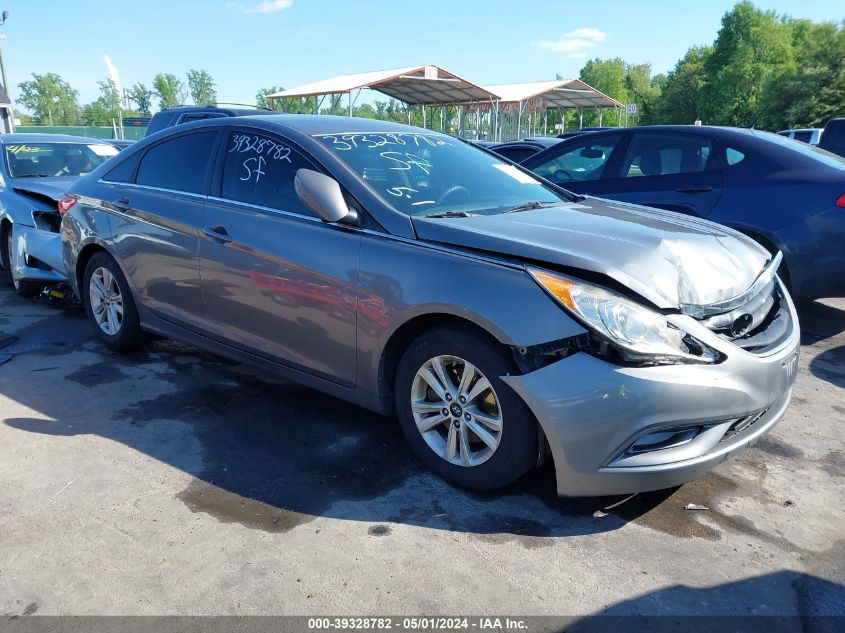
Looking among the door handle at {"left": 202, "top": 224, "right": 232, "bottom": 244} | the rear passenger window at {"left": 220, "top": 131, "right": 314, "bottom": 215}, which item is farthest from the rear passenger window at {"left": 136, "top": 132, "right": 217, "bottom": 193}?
the door handle at {"left": 202, "top": 224, "right": 232, "bottom": 244}

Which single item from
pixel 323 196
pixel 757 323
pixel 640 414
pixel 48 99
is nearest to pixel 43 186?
pixel 323 196

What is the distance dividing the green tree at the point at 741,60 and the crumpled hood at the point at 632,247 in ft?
184

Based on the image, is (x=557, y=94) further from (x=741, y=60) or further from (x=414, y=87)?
(x=741, y=60)

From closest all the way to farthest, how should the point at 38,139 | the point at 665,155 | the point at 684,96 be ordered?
1. the point at 665,155
2. the point at 38,139
3. the point at 684,96

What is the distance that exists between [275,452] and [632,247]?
2.03 metres

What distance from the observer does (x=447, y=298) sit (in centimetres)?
279

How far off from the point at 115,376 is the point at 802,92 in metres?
43.4

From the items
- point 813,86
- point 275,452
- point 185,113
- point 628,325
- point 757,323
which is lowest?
point 275,452

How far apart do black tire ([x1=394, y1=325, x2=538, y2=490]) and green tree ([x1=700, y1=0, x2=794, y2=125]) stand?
57070 millimetres

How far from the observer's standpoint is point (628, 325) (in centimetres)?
253

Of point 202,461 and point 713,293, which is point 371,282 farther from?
point 713,293

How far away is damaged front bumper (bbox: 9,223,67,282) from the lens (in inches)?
234

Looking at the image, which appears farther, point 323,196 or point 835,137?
point 835,137

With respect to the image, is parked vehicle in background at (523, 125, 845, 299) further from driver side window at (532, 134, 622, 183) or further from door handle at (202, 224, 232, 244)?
door handle at (202, 224, 232, 244)
